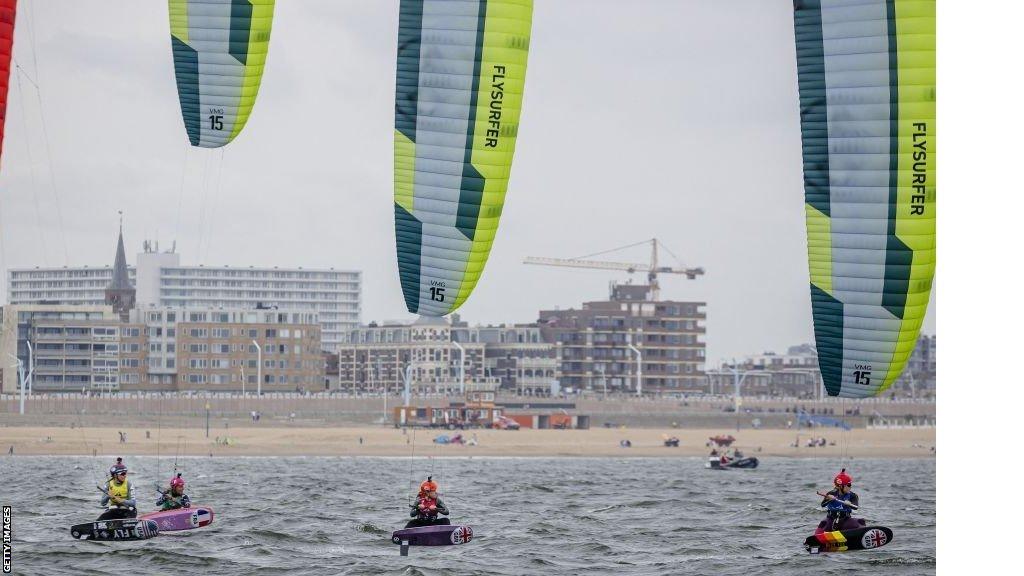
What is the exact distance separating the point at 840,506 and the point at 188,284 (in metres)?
165

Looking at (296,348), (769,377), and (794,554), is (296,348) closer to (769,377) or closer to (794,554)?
(769,377)

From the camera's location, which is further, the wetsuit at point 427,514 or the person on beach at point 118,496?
the person on beach at point 118,496

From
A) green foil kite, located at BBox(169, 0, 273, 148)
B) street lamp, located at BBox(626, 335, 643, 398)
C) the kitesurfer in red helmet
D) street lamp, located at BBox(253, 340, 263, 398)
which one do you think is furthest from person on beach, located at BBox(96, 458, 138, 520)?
street lamp, located at BBox(626, 335, 643, 398)

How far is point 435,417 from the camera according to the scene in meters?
92.1

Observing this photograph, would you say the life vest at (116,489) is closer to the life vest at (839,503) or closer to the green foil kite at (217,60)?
the green foil kite at (217,60)

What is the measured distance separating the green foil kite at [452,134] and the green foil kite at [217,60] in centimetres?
351

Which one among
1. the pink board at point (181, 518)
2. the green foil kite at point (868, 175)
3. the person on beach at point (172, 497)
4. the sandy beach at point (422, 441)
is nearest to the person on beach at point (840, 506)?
the green foil kite at point (868, 175)

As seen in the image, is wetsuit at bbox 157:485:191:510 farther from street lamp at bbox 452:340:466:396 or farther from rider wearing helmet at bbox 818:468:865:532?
street lamp at bbox 452:340:466:396

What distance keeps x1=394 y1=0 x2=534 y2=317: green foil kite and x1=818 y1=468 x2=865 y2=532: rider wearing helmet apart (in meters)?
7.21

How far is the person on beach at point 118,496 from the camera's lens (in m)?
25.5

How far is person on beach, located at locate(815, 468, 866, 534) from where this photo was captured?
2453 cm

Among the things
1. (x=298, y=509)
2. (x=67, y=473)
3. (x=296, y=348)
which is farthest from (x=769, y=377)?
(x=298, y=509)

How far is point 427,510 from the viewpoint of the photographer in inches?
944

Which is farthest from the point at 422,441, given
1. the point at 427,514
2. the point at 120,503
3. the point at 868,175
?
the point at 868,175
